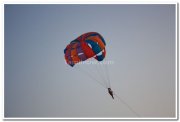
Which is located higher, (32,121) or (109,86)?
(109,86)

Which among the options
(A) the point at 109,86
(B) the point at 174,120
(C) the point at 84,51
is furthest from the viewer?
(A) the point at 109,86

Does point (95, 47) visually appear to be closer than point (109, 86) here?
Yes

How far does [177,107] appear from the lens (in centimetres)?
615

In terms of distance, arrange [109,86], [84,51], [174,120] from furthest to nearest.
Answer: [109,86], [84,51], [174,120]

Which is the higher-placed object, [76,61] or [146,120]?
[76,61]
